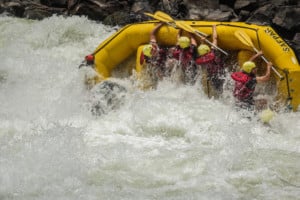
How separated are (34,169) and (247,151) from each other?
2.45 meters

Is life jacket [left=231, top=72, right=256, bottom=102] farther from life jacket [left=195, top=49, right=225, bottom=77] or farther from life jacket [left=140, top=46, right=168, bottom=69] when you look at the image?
life jacket [left=140, top=46, right=168, bottom=69]

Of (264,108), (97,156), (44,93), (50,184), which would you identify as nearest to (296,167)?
(264,108)

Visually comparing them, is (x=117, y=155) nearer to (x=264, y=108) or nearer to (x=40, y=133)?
(x=40, y=133)

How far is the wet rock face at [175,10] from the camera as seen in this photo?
10.2 m

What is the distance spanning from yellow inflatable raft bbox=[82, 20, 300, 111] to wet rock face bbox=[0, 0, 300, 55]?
8.79ft

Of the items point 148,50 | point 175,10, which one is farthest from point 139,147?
point 175,10

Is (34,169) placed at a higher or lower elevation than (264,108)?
lower

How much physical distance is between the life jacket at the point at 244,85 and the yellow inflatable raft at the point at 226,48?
371mm

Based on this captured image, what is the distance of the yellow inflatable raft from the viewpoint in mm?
7285

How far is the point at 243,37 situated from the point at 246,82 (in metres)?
0.68

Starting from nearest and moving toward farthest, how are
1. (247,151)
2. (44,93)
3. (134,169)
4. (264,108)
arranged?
(134,169)
(247,151)
(264,108)
(44,93)

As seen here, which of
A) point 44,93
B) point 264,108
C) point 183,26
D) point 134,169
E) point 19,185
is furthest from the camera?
point 44,93

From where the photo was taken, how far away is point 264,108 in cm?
737

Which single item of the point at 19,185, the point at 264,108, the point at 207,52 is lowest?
the point at 19,185
